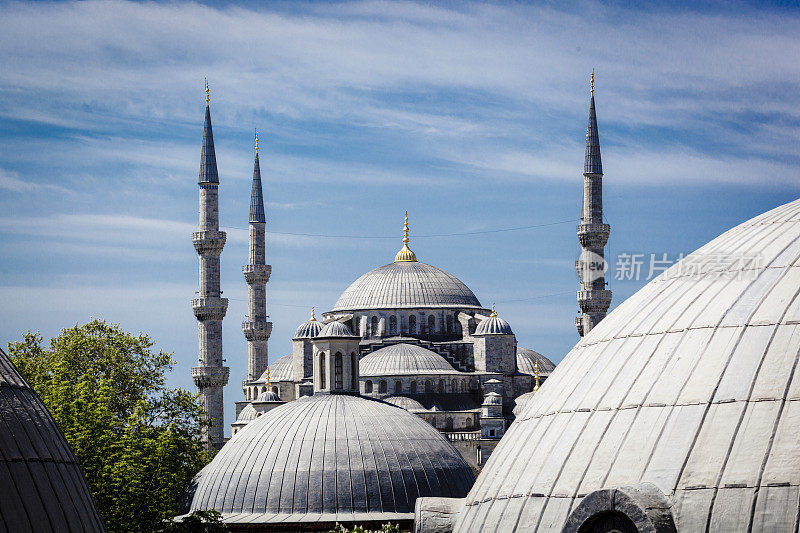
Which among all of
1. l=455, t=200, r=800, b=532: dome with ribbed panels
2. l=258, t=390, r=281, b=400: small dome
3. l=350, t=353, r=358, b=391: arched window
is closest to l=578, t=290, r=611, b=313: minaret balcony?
l=258, t=390, r=281, b=400: small dome

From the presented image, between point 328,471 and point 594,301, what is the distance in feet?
85.8

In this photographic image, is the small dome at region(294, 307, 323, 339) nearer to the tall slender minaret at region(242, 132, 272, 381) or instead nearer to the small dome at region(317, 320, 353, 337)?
the tall slender minaret at region(242, 132, 272, 381)

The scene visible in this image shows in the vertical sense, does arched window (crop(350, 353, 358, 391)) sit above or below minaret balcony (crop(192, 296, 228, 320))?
below

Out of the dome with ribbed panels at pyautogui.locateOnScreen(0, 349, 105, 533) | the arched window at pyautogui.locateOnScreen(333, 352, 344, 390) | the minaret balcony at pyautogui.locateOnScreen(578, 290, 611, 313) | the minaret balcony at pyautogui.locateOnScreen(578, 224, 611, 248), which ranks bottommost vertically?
the dome with ribbed panels at pyautogui.locateOnScreen(0, 349, 105, 533)

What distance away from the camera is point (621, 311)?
10047 millimetres

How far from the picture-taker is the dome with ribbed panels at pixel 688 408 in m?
7.68

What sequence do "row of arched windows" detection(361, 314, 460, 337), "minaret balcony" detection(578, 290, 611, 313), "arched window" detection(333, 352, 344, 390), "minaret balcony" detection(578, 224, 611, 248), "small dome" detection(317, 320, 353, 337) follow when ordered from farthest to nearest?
1. "row of arched windows" detection(361, 314, 460, 337)
2. "minaret balcony" detection(578, 224, 611, 248)
3. "minaret balcony" detection(578, 290, 611, 313)
4. "small dome" detection(317, 320, 353, 337)
5. "arched window" detection(333, 352, 344, 390)

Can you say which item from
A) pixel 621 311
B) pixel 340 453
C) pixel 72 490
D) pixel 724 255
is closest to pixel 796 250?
pixel 724 255

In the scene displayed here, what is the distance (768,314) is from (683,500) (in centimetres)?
147

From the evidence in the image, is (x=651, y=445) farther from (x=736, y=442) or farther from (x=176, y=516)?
(x=176, y=516)

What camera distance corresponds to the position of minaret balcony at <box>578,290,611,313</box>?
51.3 meters

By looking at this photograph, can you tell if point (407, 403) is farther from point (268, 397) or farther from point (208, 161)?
point (208, 161)

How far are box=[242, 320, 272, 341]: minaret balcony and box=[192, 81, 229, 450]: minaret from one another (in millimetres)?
5267

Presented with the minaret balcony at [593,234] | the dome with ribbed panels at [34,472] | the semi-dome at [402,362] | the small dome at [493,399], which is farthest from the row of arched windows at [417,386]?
the dome with ribbed panels at [34,472]
